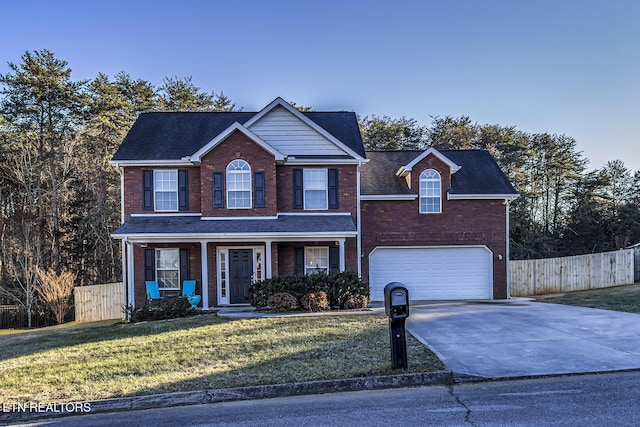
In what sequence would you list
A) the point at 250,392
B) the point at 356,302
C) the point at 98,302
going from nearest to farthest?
the point at 250,392
the point at 356,302
the point at 98,302

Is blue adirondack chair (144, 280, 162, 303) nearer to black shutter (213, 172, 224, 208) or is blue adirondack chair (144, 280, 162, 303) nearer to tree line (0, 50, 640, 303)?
black shutter (213, 172, 224, 208)

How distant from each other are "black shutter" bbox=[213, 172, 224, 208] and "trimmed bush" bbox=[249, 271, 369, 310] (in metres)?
3.65

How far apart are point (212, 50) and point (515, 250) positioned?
25.2 meters

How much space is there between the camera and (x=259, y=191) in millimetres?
17016

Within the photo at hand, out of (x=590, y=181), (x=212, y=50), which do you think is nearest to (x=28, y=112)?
(x=212, y=50)

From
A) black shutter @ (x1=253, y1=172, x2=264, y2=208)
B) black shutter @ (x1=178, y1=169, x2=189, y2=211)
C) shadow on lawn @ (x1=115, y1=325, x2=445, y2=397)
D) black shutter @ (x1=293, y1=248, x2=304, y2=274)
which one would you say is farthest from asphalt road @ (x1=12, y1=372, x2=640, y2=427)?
black shutter @ (x1=178, y1=169, x2=189, y2=211)

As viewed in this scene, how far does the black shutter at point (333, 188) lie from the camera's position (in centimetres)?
1767

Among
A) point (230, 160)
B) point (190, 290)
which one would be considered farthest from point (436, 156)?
point (190, 290)

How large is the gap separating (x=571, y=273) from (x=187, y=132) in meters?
19.9

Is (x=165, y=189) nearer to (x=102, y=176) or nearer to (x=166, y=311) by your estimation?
(x=166, y=311)

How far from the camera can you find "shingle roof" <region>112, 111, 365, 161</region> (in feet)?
58.1

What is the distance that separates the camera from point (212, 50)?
732 inches

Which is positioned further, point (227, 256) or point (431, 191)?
point (431, 191)

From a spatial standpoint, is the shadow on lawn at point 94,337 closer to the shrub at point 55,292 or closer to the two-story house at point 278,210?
the two-story house at point 278,210
